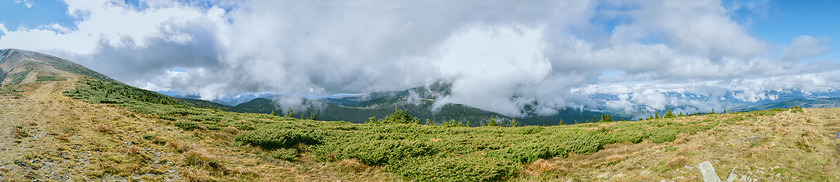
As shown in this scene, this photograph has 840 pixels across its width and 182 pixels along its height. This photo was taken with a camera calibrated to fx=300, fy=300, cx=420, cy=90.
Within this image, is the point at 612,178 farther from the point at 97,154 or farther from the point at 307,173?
the point at 97,154

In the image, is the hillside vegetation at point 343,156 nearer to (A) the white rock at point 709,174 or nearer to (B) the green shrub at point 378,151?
(B) the green shrub at point 378,151

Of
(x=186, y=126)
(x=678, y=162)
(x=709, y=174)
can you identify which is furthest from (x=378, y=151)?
(x=186, y=126)

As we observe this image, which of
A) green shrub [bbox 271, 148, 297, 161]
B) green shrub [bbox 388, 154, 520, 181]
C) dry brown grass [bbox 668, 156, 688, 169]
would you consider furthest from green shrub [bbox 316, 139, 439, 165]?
dry brown grass [bbox 668, 156, 688, 169]

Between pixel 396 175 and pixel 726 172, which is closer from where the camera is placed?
pixel 726 172

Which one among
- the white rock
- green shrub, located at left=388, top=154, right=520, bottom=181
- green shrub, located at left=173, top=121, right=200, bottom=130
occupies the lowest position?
green shrub, located at left=388, top=154, right=520, bottom=181

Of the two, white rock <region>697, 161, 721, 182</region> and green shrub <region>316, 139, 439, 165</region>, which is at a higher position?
white rock <region>697, 161, 721, 182</region>

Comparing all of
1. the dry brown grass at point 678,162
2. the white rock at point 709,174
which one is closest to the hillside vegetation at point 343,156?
the dry brown grass at point 678,162

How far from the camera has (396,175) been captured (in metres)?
18.7

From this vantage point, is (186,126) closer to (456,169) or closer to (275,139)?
(275,139)

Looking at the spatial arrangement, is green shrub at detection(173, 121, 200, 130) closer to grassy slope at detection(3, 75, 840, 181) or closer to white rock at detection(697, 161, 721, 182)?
grassy slope at detection(3, 75, 840, 181)

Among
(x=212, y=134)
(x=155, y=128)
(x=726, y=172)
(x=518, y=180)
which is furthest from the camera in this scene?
(x=212, y=134)

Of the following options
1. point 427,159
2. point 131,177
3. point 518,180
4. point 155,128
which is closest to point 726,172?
point 518,180

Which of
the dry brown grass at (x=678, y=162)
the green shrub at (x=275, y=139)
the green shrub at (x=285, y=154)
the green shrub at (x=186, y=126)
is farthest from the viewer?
the green shrub at (x=186, y=126)

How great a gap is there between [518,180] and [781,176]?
33.0ft
